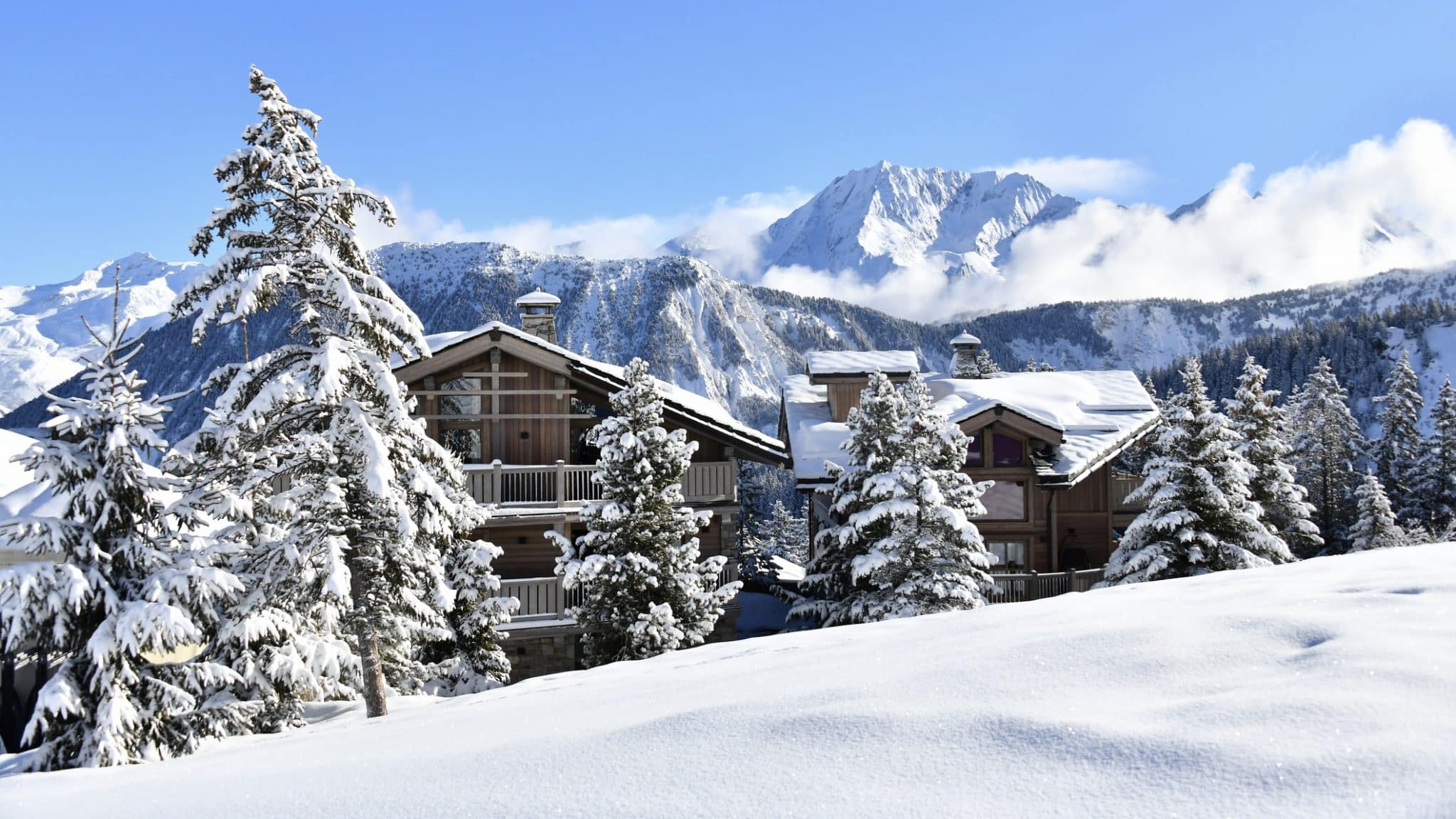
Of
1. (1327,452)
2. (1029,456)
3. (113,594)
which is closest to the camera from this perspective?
(113,594)

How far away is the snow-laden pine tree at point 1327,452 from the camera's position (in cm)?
4319

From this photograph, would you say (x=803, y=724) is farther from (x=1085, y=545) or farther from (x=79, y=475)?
(x=1085, y=545)

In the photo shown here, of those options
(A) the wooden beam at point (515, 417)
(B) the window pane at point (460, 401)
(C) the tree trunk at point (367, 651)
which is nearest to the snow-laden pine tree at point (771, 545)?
(A) the wooden beam at point (515, 417)

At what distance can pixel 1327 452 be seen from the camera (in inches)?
1759

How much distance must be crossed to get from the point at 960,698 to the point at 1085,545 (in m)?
24.2

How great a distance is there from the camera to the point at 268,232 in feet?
38.4

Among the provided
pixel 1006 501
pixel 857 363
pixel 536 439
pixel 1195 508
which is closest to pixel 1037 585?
pixel 1006 501

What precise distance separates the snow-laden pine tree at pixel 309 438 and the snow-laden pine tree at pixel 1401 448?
4747 centimetres

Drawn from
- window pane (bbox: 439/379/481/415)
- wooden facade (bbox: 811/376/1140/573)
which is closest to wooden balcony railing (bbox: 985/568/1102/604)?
wooden facade (bbox: 811/376/1140/573)

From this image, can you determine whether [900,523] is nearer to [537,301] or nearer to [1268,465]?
[537,301]

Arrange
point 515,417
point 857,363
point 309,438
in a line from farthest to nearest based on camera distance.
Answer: point 857,363 → point 515,417 → point 309,438

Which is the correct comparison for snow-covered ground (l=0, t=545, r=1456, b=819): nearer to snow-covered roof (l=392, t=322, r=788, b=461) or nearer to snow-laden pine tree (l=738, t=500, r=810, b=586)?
snow-covered roof (l=392, t=322, r=788, b=461)

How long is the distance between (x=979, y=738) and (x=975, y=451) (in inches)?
877

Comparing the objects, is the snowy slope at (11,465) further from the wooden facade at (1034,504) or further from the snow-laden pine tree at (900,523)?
the wooden facade at (1034,504)
